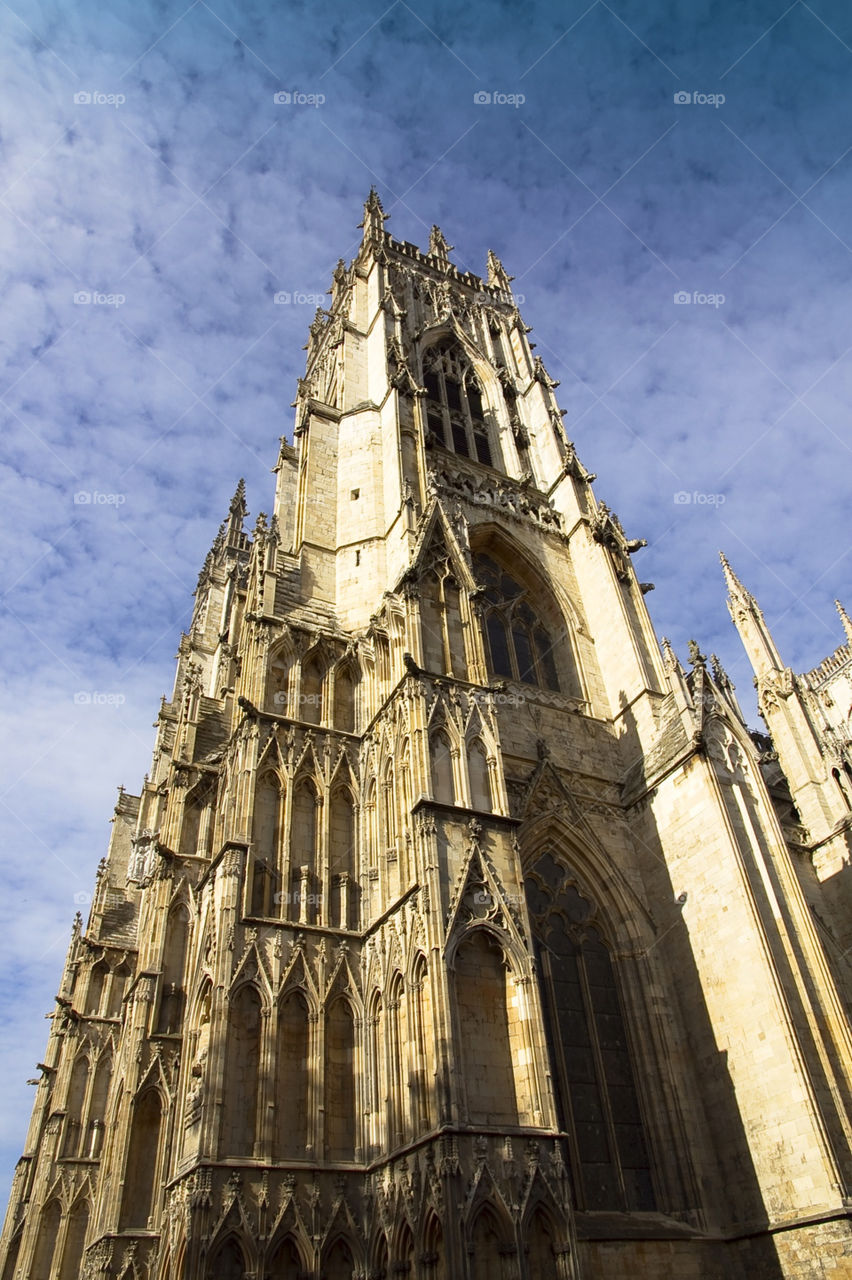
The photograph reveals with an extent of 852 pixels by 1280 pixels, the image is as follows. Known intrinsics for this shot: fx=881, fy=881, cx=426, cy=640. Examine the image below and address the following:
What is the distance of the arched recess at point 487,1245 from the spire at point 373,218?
31712 millimetres

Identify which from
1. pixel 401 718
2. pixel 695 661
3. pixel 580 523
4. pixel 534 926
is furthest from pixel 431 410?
pixel 534 926

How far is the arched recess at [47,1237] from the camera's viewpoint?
64.7ft

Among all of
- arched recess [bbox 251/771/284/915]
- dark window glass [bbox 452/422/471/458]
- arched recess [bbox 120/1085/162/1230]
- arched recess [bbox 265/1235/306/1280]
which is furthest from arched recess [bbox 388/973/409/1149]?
dark window glass [bbox 452/422/471/458]

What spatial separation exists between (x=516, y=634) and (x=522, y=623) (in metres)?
0.45

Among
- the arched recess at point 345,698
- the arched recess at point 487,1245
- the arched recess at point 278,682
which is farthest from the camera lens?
the arched recess at point 345,698

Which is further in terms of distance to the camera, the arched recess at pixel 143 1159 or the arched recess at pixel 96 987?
the arched recess at pixel 96 987

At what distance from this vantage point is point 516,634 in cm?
2098

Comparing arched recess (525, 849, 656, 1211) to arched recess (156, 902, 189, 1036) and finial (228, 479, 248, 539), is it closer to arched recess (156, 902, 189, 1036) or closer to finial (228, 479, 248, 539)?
arched recess (156, 902, 189, 1036)

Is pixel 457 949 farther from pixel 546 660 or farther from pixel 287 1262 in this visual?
pixel 546 660

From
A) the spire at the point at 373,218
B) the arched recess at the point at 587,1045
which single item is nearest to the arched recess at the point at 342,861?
the arched recess at the point at 587,1045

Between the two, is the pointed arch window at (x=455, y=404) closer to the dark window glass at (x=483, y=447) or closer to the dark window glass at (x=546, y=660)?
the dark window glass at (x=483, y=447)

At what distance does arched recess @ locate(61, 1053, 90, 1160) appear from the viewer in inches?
827

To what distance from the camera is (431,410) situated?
87.7 ft

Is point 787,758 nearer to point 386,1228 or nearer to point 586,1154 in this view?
point 586,1154
